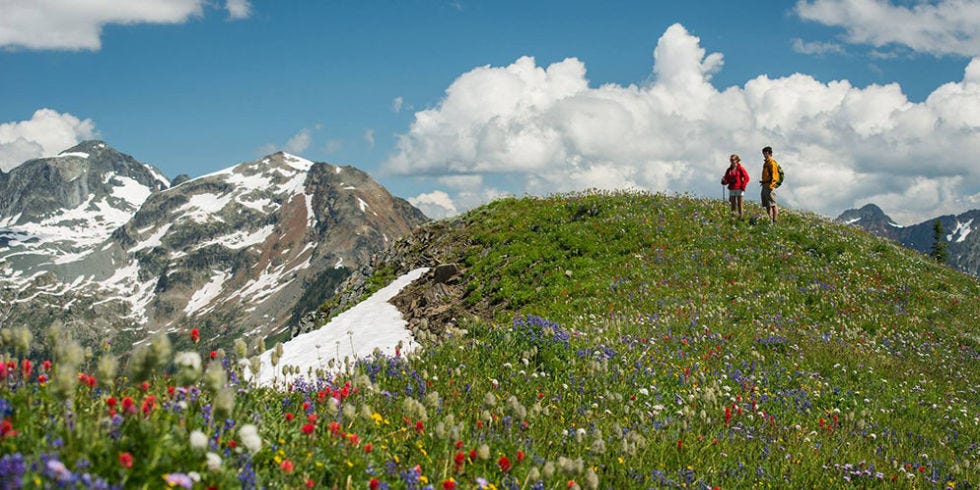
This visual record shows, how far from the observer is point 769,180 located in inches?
963

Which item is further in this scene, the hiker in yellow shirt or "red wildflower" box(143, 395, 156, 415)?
the hiker in yellow shirt

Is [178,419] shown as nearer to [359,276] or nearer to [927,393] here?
[927,393]

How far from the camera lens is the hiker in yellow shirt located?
24.4m

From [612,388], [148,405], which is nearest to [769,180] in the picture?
[612,388]

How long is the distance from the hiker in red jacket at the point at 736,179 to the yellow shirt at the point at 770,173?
26.1 inches

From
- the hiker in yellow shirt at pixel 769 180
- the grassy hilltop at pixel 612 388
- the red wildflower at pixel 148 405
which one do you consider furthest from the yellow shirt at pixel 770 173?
the red wildflower at pixel 148 405

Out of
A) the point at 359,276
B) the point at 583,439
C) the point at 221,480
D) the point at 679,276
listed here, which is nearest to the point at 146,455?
the point at 221,480

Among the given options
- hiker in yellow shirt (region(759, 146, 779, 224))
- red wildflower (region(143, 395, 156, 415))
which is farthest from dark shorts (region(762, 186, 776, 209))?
red wildflower (region(143, 395, 156, 415))

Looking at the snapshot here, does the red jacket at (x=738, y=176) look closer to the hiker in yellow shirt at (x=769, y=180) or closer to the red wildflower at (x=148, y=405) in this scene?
the hiker in yellow shirt at (x=769, y=180)

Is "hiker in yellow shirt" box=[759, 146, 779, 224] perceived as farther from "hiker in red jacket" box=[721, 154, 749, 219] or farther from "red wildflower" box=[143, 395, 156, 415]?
A: "red wildflower" box=[143, 395, 156, 415]

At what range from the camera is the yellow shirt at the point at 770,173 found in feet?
79.9

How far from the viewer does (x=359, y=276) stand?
31172 mm

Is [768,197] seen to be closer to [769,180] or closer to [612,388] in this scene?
[769,180]

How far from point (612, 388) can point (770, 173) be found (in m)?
18.1
